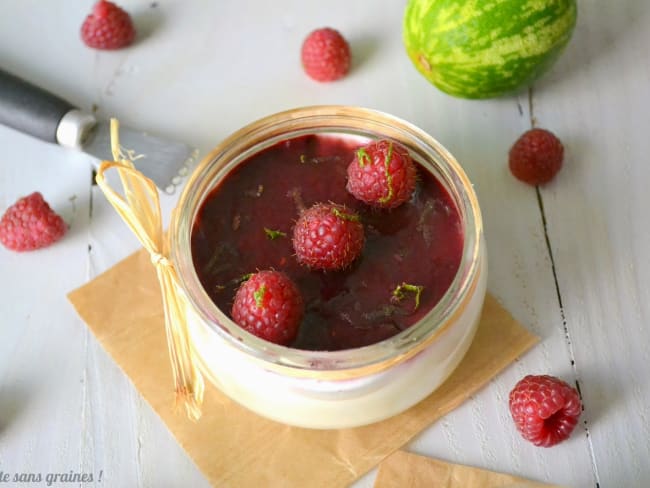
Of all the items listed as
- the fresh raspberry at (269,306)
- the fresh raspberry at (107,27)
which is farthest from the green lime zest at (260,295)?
the fresh raspberry at (107,27)

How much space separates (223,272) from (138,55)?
733 mm

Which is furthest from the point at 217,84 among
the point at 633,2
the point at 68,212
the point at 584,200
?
the point at 633,2

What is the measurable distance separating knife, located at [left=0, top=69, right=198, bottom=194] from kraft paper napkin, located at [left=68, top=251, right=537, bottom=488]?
216 millimetres

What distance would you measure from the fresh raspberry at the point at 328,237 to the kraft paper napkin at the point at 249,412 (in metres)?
0.29

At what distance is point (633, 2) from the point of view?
5.88 feet

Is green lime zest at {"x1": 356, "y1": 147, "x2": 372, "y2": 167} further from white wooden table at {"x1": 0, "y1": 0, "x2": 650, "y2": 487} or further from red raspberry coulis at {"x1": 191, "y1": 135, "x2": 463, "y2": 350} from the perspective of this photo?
white wooden table at {"x1": 0, "y1": 0, "x2": 650, "y2": 487}

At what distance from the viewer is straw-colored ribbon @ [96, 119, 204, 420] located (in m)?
1.23

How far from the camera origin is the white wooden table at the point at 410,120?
1336 mm

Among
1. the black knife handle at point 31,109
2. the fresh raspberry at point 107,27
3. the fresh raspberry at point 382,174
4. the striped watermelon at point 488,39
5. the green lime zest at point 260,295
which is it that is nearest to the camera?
the green lime zest at point 260,295

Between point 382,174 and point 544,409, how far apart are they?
0.41 m

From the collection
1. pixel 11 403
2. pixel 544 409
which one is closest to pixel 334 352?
pixel 544 409

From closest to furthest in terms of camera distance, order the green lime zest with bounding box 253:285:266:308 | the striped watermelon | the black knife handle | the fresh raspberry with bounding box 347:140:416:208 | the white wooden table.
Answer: the green lime zest with bounding box 253:285:266:308 < the fresh raspberry with bounding box 347:140:416:208 < the white wooden table < the striped watermelon < the black knife handle

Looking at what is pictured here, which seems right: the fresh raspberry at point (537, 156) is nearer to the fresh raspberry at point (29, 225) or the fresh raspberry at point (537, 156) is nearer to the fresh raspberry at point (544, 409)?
the fresh raspberry at point (544, 409)

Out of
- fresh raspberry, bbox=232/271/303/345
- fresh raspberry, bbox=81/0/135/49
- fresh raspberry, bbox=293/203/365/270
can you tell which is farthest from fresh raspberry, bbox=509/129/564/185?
fresh raspberry, bbox=81/0/135/49
